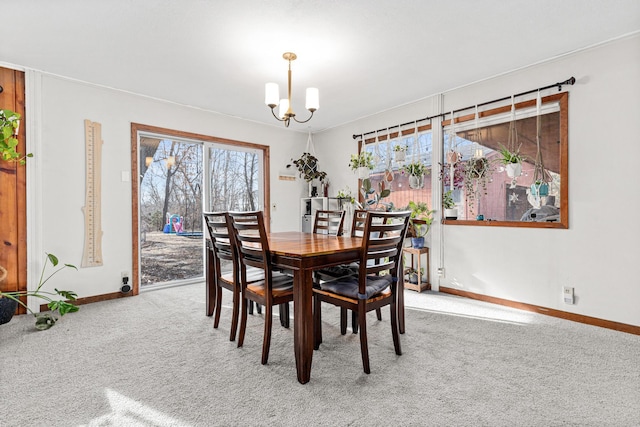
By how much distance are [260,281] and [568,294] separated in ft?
8.73

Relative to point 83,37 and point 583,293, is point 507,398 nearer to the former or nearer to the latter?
point 583,293

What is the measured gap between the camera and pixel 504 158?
10.4 feet

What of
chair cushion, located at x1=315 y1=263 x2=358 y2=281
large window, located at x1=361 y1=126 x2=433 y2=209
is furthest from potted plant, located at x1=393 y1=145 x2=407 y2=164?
chair cushion, located at x1=315 y1=263 x2=358 y2=281

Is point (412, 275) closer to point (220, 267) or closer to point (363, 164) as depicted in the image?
point (363, 164)

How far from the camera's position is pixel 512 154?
10.3 ft

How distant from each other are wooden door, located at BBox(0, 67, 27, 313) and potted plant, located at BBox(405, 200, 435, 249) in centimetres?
395

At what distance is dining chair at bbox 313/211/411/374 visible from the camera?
1.94m

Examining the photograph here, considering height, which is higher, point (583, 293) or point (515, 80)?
point (515, 80)

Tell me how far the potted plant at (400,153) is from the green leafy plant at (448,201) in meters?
0.67

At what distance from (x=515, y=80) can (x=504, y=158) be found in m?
0.77

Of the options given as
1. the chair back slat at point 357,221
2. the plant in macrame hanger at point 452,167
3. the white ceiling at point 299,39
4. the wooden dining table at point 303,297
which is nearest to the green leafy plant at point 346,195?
the plant in macrame hanger at point 452,167

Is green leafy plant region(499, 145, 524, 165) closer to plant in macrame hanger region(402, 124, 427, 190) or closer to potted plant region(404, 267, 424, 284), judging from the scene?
plant in macrame hanger region(402, 124, 427, 190)

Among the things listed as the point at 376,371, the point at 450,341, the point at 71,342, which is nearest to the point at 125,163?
the point at 71,342

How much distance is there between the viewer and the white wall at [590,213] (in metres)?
2.54
